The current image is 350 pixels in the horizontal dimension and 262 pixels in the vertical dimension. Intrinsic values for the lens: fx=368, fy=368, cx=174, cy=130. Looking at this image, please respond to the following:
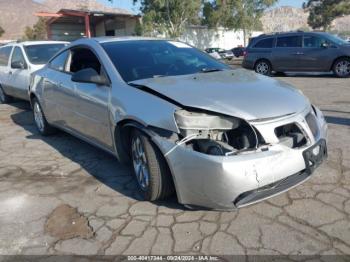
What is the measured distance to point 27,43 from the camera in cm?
878

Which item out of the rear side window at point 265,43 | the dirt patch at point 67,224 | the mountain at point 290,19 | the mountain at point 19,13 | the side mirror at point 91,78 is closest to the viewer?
the dirt patch at point 67,224

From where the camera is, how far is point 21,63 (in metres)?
8.12

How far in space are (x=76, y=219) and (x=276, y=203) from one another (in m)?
1.86

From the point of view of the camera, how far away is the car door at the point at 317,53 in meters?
12.2

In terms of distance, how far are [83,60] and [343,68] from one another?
32.4ft

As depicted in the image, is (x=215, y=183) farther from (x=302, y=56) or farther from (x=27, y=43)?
(x=302, y=56)

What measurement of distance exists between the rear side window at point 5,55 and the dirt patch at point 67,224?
6.82 meters

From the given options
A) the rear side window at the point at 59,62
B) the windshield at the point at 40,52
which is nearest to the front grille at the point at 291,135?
the rear side window at the point at 59,62

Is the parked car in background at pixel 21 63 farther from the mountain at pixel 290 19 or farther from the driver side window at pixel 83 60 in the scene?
the mountain at pixel 290 19

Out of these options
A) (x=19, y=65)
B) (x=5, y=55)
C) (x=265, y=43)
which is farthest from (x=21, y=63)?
(x=265, y=43)

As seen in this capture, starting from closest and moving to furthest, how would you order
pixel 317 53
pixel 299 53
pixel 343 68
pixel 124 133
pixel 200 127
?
1. pixel 200 127
2. pixel 124 133
3. pixel 343 68
4. pixel 317 53
5. pixel 299 53

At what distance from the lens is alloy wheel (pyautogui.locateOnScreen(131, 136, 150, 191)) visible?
3426mm

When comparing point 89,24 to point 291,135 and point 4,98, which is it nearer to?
A: point 4,98

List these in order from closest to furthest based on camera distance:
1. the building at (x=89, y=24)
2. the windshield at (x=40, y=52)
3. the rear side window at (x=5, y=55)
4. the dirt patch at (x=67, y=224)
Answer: the dirt patch at (x=67, y=224) < the windshield at (x=40, y=52) < the rear side window at (x=5, y=55) < the building at (x=89, y=24)
